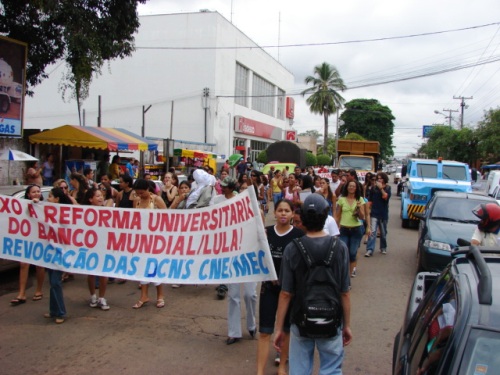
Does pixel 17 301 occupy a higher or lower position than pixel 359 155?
lower

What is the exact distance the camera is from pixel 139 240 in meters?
5.63

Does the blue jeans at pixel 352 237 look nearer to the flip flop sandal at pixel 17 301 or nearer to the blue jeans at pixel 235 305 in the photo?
the blue jeans at pixel 235 305

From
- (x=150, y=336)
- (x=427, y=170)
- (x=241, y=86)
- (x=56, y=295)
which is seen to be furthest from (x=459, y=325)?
(x=241, y=86)

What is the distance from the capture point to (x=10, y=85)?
13.9m

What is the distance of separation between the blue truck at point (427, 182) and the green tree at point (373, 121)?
217 ft

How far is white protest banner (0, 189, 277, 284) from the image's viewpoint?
191 inches

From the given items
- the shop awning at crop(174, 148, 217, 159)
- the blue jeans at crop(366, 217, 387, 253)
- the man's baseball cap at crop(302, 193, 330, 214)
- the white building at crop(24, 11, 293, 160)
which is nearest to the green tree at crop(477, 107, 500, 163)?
the white building at crop(24, 11, 293, 160)

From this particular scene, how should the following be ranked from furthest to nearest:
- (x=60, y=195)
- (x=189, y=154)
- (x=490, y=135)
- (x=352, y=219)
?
(x=490, y=135), (x=189, y=154), (x=352, y=219), (x=60, y=195)

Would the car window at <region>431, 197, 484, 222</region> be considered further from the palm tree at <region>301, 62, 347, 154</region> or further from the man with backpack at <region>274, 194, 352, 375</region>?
the palm tree at <region>301, 62, 347, 154</region>

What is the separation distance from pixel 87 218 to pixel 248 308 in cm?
221

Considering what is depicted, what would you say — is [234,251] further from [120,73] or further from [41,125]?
[41,125]

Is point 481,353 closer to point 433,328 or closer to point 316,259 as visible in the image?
point 433,328

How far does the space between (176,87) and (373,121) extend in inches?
2074

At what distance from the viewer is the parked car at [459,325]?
2.05 metres
